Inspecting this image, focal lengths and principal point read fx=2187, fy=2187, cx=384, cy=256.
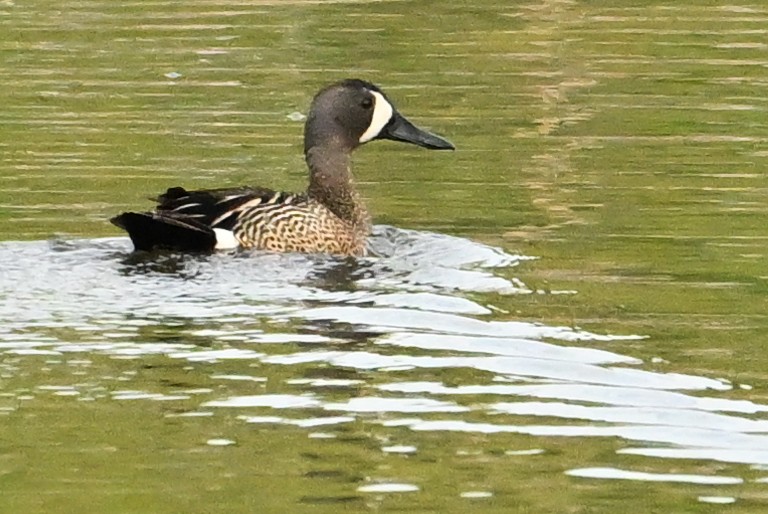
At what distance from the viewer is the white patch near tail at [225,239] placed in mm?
10836

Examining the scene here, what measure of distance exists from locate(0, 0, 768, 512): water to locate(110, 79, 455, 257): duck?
0.16 metres

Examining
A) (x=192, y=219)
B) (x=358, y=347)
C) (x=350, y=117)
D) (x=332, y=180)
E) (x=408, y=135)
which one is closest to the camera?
(x=358, y=347)

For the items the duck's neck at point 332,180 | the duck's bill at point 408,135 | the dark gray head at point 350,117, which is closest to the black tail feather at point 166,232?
the duck's neck at point 332,180

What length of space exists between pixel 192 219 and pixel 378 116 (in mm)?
2056

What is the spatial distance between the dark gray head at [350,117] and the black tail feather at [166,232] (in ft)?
5.64

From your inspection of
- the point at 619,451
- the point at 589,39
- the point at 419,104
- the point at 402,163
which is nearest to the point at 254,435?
the point at 619,451

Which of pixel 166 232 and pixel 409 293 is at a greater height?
pixel 166 232

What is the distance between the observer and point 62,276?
10125mm

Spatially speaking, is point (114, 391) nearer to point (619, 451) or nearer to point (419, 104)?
point (619, 451)

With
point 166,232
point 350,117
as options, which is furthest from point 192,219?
→ point 350,117

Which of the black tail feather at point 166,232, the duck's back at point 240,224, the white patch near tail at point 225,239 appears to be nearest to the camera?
the black tail feather at point 166,232

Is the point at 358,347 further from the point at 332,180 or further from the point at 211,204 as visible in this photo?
the point at 332,180

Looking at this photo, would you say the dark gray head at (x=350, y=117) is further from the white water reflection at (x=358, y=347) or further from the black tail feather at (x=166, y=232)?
the black tail feather at (x=166, y=232)

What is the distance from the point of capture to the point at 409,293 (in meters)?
9.77
